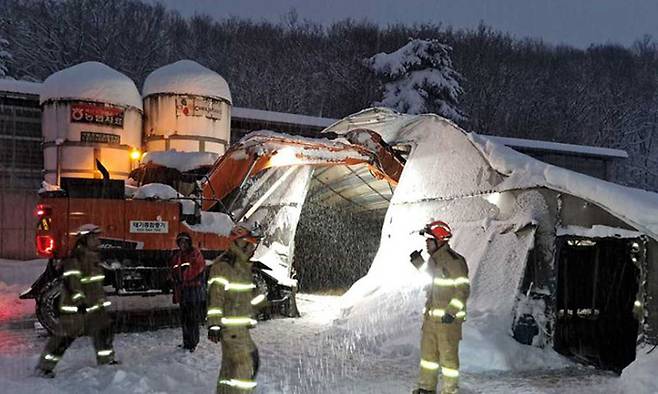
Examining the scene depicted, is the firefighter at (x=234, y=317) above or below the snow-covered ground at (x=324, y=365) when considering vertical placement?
above

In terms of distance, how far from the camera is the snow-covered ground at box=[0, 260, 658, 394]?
6.75 metres

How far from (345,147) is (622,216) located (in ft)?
18.0

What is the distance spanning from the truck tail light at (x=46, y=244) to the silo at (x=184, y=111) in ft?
17.7

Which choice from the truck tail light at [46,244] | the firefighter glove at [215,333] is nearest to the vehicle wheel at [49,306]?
the truck tail light at [46,244]

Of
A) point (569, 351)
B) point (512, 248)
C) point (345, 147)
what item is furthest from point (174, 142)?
point (569, 351)

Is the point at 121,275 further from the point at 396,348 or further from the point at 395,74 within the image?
the point at 395,74

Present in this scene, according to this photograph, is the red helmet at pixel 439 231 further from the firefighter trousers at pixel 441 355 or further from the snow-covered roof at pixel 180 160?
the snow-covered roof at pixel 180 160

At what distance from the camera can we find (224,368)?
219 inches

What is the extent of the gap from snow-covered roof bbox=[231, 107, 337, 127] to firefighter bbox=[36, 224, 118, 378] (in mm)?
11631

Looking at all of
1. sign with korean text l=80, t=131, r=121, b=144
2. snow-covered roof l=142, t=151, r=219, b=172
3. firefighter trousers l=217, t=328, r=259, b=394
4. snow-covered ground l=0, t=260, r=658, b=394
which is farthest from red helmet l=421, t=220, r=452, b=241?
sign with korean text l=80, t=131, r=121, b=144

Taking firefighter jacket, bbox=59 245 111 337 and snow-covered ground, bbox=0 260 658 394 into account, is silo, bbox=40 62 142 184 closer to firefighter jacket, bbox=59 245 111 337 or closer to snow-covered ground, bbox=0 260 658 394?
snow-covered ground, bbox=0 260 658 394

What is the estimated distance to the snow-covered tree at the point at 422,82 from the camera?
30000mm

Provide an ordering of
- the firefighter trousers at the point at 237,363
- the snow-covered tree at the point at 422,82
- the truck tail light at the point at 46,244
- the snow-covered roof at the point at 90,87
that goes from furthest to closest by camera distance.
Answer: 1. the snow-covered tree at the point at 422,82
2. the snow-covered roof at the point at 90,87
3. the truck tail light at the point at 46,244
4. the firefighter trousers at the point at 237,363

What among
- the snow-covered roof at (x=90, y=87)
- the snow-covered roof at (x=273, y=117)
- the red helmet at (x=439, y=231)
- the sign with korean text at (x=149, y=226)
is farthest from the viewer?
the snow-covered roof at (x=273, y=117)
